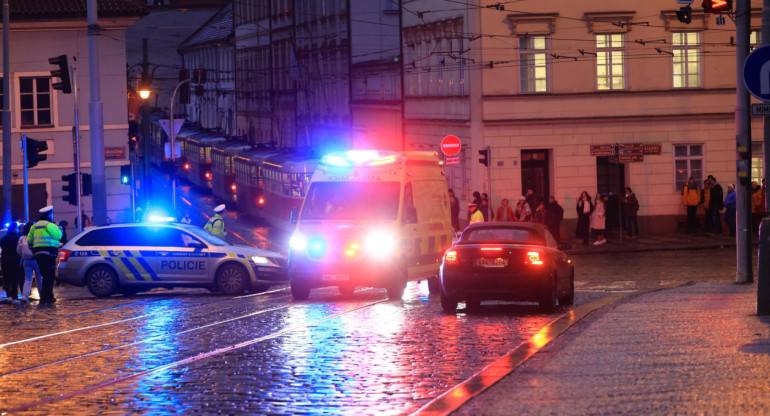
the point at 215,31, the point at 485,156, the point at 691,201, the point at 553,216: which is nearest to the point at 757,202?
the point at 691,201

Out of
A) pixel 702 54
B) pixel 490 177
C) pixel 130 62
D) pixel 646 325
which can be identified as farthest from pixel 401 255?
pixel 130 62

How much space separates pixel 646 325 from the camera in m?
15.5

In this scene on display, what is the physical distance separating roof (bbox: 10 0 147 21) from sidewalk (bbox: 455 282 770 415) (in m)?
30.1

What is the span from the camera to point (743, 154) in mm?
23656

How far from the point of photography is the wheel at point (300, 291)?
2308cm

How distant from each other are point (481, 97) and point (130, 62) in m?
89.2

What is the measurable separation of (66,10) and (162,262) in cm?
2062

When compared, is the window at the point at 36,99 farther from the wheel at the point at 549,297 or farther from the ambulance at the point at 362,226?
the wheel at the point at 549,297

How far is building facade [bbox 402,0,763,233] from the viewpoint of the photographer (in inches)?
1695

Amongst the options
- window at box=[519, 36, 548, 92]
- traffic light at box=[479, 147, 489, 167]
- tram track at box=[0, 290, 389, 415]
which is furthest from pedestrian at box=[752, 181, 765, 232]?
tram track at box=[0, 290, 389, 415]

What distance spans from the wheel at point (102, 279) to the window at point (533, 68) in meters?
20.6

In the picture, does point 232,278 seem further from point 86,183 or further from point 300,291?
point 86,183

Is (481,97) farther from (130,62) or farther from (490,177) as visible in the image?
(130,62)

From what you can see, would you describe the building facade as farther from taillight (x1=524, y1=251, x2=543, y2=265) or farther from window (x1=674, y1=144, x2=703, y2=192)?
taillight (x1=524, y1=251, x2=543, y2=265)
